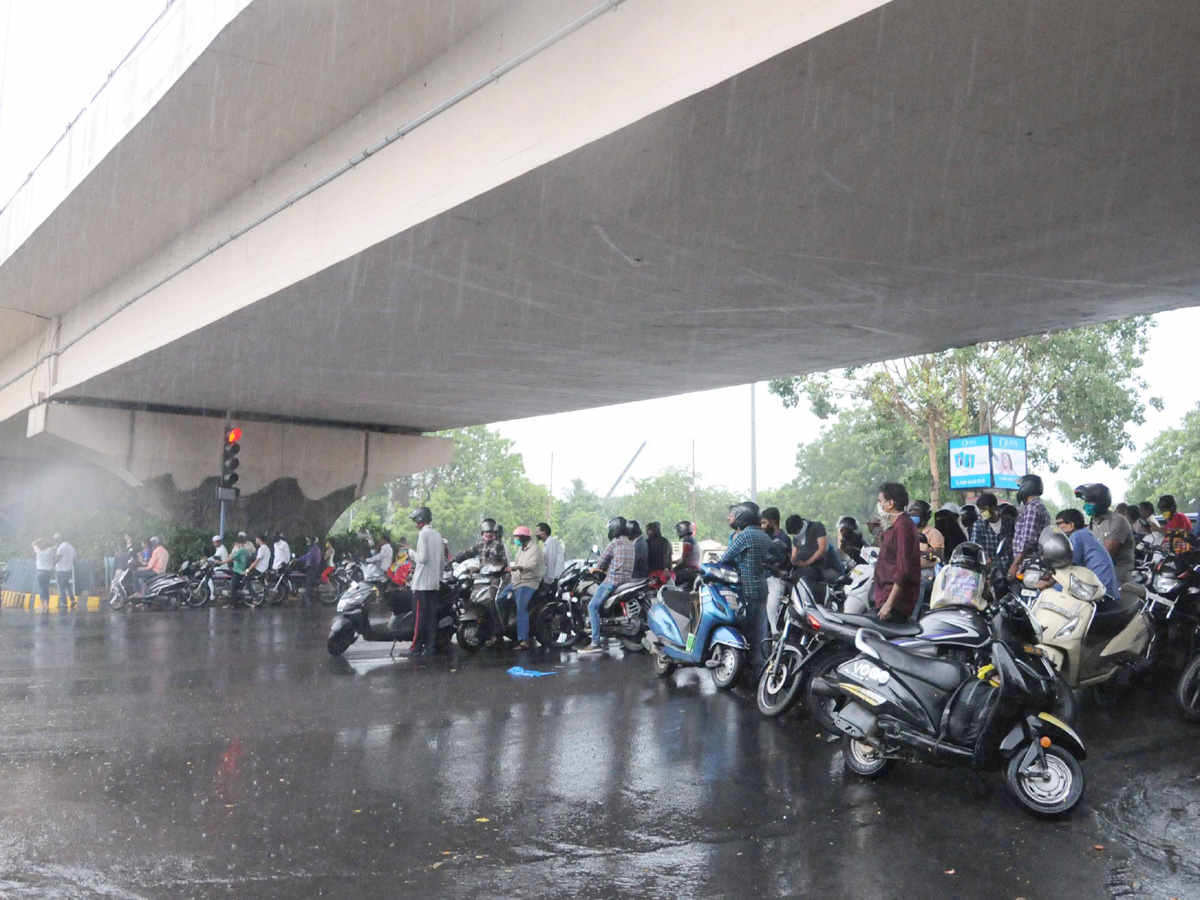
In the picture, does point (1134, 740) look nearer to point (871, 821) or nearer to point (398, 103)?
point (871, 821)

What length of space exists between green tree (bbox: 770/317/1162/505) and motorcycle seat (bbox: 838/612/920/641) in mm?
18836

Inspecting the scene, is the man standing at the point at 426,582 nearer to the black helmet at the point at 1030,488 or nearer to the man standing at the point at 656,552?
the man standing at the point at 656,552

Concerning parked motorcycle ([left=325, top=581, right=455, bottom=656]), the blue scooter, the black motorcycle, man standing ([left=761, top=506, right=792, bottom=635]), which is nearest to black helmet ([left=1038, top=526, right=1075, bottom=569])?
the black motorcycle

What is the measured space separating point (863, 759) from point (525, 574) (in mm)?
6332

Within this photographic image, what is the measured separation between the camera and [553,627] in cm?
1211

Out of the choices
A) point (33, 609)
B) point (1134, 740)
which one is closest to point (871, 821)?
point (1134, 740)

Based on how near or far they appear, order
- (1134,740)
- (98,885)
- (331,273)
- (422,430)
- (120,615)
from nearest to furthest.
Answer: (98,885), (1134,740), (331,273), (120,615), (422,430)

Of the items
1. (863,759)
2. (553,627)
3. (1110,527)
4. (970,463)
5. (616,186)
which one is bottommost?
(863,759)

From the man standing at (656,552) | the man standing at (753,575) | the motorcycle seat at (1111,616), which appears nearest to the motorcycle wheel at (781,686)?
the man standing at (753,575)

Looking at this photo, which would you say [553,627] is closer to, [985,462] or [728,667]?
[728,667]

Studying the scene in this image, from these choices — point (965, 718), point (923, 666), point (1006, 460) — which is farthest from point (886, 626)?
point (1006, 460)

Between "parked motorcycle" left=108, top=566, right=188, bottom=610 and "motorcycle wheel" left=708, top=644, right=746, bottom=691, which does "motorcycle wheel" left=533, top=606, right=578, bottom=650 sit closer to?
"motorcycle wheel" left=708, top=644, right=746, bottom=691

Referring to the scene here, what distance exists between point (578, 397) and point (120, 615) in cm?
999

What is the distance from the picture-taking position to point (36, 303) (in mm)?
19625
